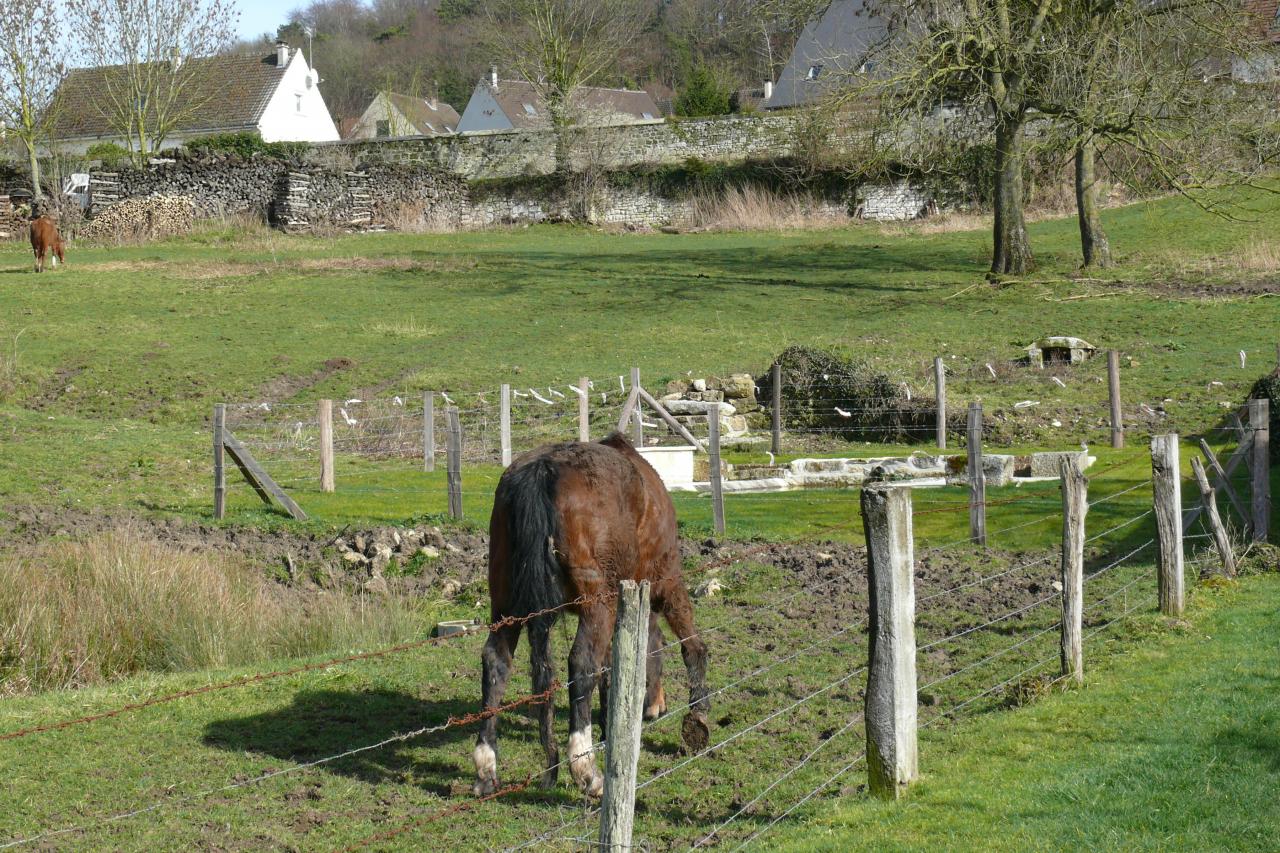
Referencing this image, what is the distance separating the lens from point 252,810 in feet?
21.5

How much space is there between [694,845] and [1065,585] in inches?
133

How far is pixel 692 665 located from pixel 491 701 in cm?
157

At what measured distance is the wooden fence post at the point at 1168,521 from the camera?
9555 mm

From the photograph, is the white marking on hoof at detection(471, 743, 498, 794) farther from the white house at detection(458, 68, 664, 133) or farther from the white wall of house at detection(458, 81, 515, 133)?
the white wall of house at detection(458, 81, 515, 133)

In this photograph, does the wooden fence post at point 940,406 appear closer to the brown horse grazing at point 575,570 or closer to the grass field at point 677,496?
the grass field at point 677,496

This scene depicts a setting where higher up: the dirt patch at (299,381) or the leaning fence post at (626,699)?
the dirt patch at (299,381)

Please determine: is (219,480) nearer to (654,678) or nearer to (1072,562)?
(654,678)

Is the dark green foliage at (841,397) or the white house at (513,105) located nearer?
the dark green foliage at (841,397)

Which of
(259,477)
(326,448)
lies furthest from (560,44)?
(259,477)

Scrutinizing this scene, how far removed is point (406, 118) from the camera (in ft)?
246

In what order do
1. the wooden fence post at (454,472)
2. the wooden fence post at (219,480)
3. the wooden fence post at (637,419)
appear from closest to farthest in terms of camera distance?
the wooden fence post at (454,472) < the wooden fence post at (219,480) < the wooden fence post at (637,419)

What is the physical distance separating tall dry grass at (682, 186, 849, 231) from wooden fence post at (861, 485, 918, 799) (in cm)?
3977

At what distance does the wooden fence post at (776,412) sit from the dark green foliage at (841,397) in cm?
53

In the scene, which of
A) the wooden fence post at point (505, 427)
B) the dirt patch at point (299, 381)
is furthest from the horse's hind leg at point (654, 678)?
the dirt patch at point (299, 381)
